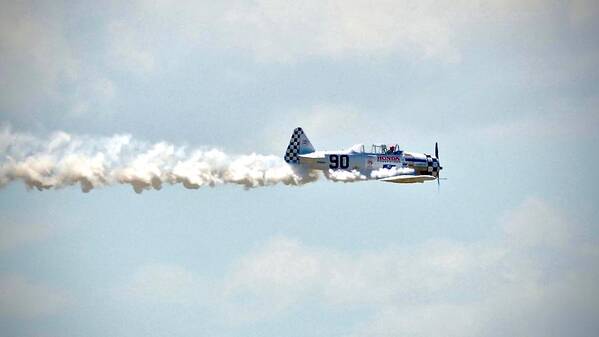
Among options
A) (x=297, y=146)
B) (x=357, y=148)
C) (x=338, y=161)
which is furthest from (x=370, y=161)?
(x=297, y=146)

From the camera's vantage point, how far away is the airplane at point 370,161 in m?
52.6

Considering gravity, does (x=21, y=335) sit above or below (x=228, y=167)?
below

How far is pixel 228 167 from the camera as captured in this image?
51.5m

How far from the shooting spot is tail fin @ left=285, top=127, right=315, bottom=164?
52.6 meters

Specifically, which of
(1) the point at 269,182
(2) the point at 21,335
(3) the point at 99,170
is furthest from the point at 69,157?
(2) the point at 21,335

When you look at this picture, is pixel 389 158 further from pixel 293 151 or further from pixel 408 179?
pixel 293 151

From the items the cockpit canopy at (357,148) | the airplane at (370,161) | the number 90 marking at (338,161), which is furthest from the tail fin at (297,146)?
the cockpit canopy at (357,148)

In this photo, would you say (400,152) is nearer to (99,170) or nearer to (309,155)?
(309,155)

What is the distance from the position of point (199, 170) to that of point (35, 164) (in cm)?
754

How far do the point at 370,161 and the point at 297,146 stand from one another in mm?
3529

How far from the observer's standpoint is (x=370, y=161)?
53.7m

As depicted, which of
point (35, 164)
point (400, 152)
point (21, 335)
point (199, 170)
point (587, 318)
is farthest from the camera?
point (587, 318)

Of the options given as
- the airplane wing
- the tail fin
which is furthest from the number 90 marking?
the airplane wing

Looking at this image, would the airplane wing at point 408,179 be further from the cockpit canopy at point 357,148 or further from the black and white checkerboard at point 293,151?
the black and white checkerboard at point 293,151
